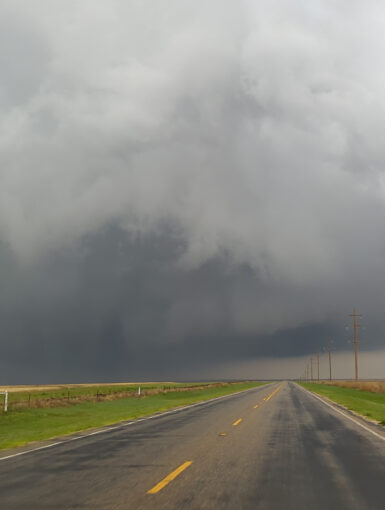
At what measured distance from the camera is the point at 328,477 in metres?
8.89

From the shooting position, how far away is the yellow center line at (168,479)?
767cm

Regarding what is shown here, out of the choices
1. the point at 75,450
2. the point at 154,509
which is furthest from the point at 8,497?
the point at 75,450

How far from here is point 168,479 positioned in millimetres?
8469

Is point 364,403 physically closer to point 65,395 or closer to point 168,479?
point 168,479

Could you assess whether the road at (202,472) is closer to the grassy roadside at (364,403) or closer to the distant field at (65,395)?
the grassy roadside at (364,403)

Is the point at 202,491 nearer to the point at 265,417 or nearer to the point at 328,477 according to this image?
the point at 328,477

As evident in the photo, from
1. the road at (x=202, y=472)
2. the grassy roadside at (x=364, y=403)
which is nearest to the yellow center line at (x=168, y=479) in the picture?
the road at (x=202, y=472)

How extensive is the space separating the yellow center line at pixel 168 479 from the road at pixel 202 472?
2cm

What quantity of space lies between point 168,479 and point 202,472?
3.03 ft

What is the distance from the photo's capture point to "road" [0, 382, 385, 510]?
708 centimetres

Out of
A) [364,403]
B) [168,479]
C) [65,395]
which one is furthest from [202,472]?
[65,395]

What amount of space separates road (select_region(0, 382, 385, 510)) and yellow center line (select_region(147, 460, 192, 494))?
0.06ft

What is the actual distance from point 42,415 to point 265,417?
13.6 m

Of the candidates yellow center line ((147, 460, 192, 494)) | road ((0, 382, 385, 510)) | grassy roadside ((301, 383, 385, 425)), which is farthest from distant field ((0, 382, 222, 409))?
yellow center line ((147, 460, 192, 494))
